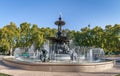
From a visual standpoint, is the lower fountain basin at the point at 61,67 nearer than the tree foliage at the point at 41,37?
Yes

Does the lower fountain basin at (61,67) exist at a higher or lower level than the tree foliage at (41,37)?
lower

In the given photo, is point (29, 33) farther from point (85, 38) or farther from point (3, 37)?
point (85, 38)

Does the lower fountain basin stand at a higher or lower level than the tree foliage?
lower

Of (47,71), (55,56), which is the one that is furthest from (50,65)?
(55,56)

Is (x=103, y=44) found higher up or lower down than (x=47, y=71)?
higher up

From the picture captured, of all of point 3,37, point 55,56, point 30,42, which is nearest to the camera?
point 55,56

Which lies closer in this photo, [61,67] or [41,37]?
[61,67]

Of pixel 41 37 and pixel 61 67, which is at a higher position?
pixel 41 37

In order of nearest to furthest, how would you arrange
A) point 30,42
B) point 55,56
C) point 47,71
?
point 47,71 < point 55,56 < point 30,42

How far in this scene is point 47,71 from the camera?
11336mm

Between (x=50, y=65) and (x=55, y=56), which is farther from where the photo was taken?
(x=55, y=56)

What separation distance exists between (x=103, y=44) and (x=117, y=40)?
11.2ft

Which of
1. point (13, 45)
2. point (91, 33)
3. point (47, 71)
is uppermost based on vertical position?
point (91, 33)

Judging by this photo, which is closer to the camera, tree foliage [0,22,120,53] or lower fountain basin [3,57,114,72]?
lower fountain basin [3,57,114,72]
